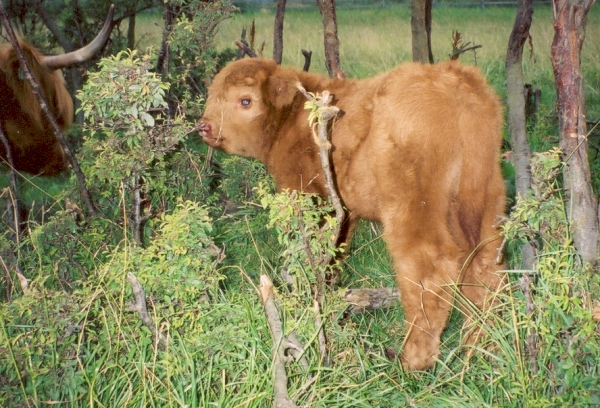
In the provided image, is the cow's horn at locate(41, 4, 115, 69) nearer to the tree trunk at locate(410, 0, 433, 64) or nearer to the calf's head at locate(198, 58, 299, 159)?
the calf's head at locate(198, 58, 299, 159)

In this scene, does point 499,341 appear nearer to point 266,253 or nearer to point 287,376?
point 287,376

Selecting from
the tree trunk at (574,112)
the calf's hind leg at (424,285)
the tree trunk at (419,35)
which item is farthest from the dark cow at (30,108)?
the tree trunk at (574,112)

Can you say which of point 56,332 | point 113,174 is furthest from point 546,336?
point 113,174

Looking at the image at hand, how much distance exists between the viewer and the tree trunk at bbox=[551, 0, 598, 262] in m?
3.55

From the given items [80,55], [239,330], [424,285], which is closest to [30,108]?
[80,55]

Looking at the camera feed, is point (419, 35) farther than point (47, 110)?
Yes

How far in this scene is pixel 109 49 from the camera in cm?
930

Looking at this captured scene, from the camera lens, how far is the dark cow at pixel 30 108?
6703 mm

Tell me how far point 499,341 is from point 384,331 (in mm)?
972

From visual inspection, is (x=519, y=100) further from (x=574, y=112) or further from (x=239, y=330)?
(x=239, y=330)

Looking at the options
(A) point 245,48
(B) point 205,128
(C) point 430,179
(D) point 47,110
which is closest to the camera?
(C) point 430,179

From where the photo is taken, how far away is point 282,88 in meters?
4.99

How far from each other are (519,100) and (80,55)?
15.5 ft

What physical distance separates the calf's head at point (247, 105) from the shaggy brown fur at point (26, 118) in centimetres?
262
